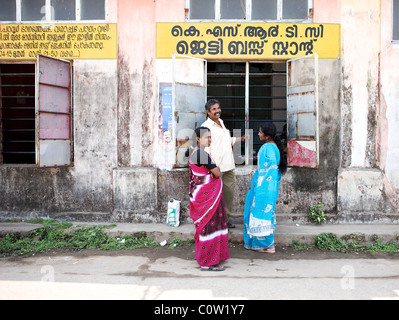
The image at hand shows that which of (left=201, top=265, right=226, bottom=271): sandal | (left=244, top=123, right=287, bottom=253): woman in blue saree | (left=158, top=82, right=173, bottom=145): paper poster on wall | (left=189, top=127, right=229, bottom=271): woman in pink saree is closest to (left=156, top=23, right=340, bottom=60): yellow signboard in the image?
(left=158, top=82, right=173, bottom=145): paper poster on wall

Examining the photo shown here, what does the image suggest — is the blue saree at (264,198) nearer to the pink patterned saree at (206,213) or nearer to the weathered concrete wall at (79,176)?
the pink patterned saree at (206,213)

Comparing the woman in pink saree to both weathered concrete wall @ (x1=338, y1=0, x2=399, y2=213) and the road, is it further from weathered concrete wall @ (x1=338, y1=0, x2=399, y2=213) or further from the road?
weathered concrete wall @ (x1=338, y1=0, x2=399, y2=213)

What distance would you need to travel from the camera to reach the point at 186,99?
5164mm

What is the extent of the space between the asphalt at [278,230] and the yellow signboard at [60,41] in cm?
258

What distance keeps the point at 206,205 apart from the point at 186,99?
184 cm

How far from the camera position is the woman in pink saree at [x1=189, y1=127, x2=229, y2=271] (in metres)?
3.90

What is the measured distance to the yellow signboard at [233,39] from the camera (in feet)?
18.0

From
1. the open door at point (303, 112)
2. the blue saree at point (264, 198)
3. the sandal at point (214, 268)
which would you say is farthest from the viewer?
the open door at point (303, 112)

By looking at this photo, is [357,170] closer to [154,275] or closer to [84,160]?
[154,275]

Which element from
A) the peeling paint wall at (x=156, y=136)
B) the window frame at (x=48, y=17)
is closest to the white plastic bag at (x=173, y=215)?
the peeling paint wall at (x=156, y=136)

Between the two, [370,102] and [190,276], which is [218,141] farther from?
[370,102]

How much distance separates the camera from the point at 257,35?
548 centimetres

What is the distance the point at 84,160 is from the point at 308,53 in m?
3.81
